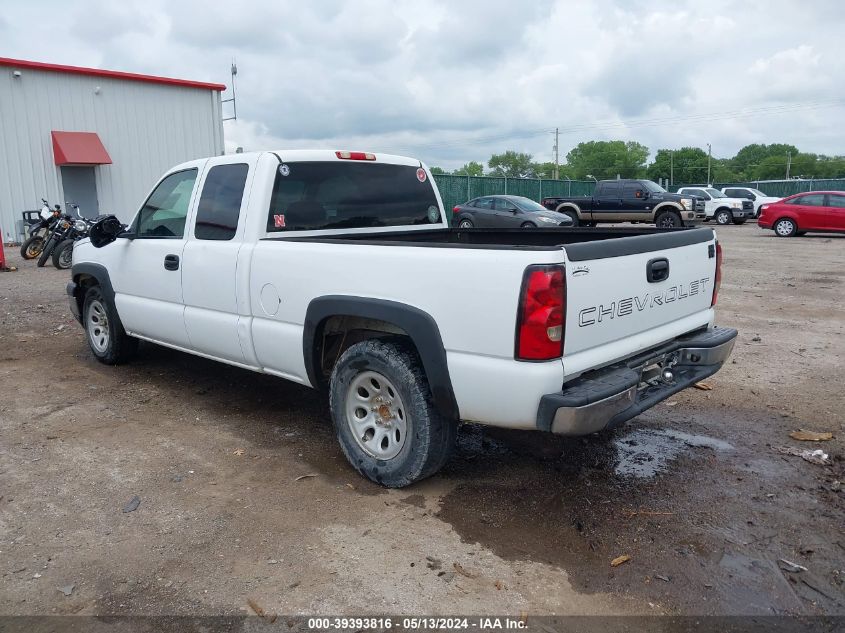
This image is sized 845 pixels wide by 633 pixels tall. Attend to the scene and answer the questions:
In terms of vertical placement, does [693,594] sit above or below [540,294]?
below

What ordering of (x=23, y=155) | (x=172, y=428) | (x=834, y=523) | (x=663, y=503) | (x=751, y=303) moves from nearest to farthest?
(x=834, y=523), (x=663, y=503), (x=172, y=428), (x=751, y=303), (x=23, y=155)

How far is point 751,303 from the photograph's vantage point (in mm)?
9852

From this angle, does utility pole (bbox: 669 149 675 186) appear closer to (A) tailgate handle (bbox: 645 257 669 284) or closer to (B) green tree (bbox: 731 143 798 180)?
(B) green tree (bbox: 731 143 798 180)

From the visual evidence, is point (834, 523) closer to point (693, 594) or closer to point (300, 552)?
point (693, 594)

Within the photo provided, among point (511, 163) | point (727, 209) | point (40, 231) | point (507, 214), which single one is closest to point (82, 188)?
point (40, 231)

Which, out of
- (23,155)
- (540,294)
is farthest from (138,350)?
(23,155)

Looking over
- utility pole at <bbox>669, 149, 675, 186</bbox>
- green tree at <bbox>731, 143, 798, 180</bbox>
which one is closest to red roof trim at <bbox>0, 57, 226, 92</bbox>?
utility pole at <bbox>669, 149, 675, 186</bbox>

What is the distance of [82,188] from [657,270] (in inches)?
871

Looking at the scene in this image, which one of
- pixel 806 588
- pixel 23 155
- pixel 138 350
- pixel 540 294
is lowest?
pixel 806 588

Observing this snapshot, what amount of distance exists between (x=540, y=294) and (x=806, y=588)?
5.57 ft

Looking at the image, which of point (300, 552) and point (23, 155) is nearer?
point (300, 552)

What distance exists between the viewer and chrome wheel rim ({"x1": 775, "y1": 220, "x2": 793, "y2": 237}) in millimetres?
22016

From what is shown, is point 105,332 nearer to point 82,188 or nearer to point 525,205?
point 525,205

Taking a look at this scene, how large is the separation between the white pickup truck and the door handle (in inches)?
0.4
